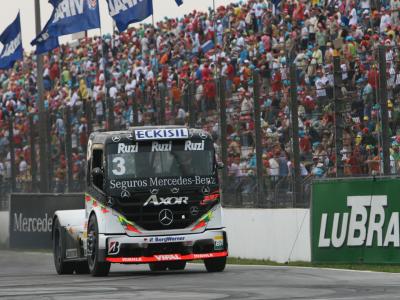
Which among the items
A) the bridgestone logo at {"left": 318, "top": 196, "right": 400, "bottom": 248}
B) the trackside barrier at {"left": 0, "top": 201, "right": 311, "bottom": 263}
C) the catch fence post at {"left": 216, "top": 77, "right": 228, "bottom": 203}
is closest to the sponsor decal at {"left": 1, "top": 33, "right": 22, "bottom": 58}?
the catch fence post at {"left": 216, "top": 77, "right": 228, "bottom": 203}

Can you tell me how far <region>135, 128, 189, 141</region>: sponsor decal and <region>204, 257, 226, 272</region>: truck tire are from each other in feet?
5.83

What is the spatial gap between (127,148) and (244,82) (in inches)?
165

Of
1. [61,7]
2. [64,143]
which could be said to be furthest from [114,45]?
[64,143]

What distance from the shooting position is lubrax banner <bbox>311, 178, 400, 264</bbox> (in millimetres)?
18359

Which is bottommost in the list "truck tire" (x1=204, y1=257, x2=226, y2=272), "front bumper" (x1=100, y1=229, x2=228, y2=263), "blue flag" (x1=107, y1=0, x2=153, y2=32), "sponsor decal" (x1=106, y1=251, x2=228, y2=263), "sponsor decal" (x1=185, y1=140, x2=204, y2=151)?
"truck tire" (x1=204, y1=257, x2=226, y2=272)

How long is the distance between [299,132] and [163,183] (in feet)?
9.89

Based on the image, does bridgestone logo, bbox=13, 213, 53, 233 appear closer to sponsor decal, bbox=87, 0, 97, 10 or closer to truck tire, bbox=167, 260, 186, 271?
sponsor decal, bbox=87, 0, 97, 10

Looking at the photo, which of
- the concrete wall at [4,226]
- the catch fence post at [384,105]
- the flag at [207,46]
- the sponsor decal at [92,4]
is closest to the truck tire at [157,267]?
the catch fence post at [384,105]

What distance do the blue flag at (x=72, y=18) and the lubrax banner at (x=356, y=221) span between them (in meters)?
14.3

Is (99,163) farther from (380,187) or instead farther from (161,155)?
(380,187)

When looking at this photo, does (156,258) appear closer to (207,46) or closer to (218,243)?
(218,243)

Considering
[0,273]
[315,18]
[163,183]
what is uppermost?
[315,18]

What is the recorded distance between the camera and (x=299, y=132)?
21219 millimetres

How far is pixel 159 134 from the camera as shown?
19.4 metres
